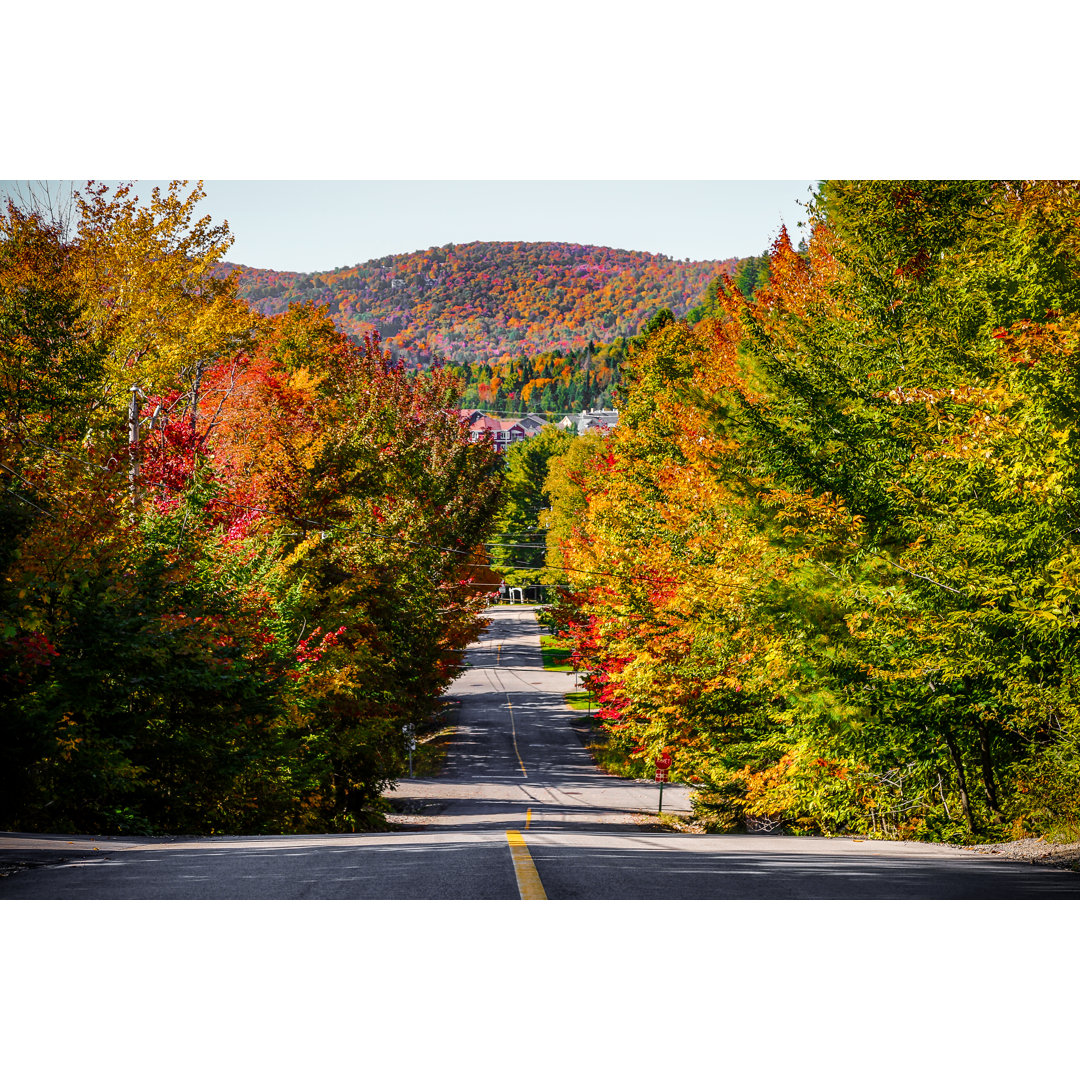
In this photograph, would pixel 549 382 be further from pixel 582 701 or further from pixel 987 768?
pixel 987 768

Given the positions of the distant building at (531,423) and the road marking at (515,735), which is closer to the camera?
the road marking at (515,735)

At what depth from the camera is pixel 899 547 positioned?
11141mm

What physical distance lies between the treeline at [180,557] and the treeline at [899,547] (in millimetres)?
5959

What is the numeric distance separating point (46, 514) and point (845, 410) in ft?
30.9

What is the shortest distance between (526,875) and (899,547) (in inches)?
261

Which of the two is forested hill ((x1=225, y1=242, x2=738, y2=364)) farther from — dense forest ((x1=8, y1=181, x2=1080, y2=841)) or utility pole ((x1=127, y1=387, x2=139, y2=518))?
utility pole ((x1=127, y1=387, x2=139, y2=518))

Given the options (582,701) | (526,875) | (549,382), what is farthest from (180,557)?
(549,382)

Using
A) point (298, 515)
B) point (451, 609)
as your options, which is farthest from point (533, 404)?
point (298, 515)

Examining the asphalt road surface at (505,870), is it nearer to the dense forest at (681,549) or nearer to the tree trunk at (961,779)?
the tree trunk at (961,779)

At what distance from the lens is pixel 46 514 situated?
388 inches

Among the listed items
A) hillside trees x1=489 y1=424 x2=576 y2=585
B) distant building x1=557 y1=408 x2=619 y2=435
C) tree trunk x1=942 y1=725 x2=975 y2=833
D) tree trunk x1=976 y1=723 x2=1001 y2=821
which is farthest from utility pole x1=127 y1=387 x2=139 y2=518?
distant building x1=557 y1=408 x2=619 y2=435

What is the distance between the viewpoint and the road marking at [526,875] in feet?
20.9

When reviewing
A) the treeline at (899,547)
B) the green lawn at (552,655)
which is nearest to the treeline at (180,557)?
the treeline at (899,547)

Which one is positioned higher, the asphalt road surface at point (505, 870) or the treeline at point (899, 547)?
the treeline at point (899, 547)
